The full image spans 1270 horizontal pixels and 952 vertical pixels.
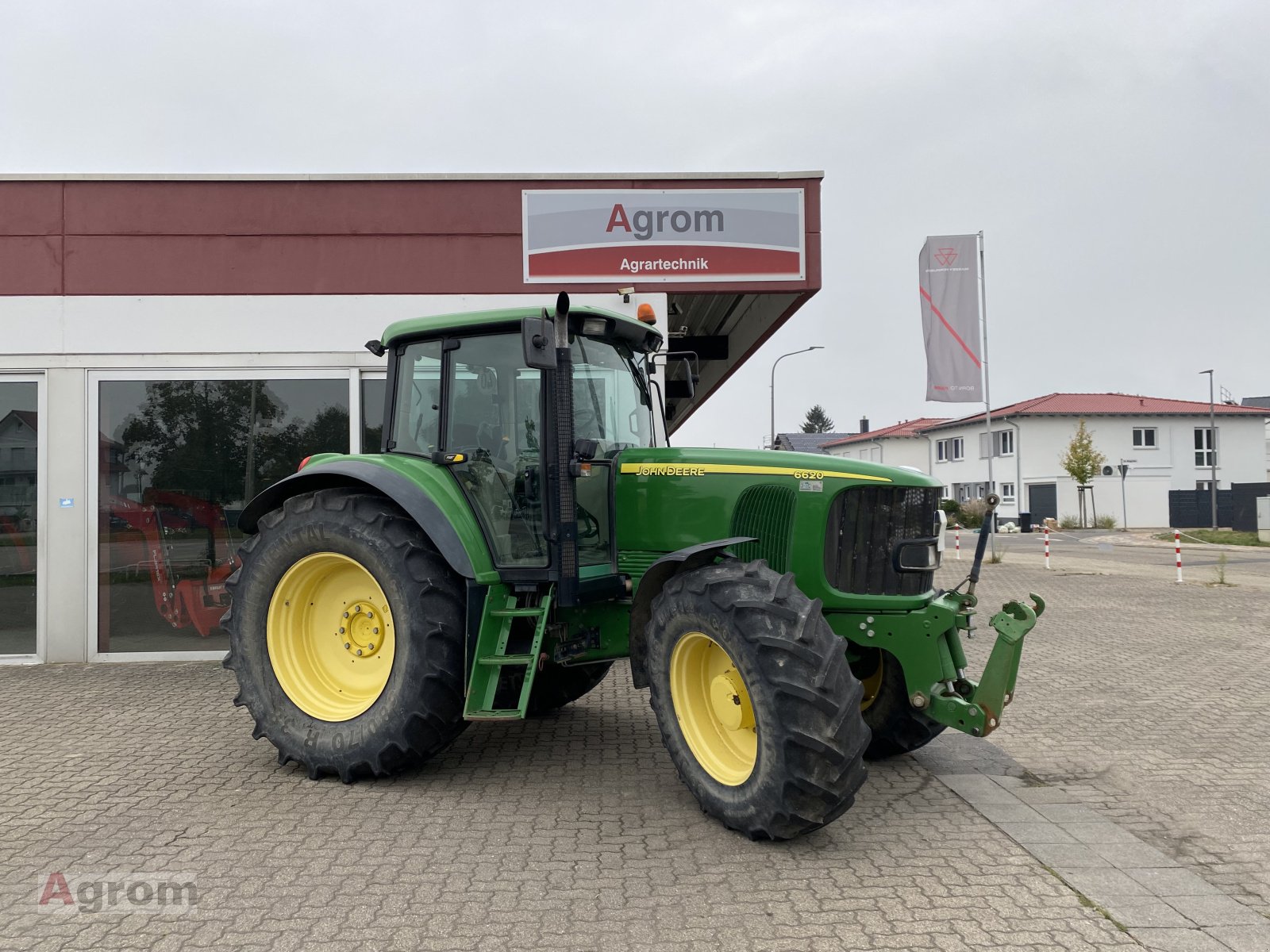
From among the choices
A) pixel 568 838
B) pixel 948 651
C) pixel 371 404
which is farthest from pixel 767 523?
pixel 371 404

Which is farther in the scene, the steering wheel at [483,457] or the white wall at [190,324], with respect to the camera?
the white wall at [190,324]

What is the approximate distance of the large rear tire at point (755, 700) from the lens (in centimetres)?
371

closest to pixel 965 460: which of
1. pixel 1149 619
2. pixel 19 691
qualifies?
pixel 1149 619

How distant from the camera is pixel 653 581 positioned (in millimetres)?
4473

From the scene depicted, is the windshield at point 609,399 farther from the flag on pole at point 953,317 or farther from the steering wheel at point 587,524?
the flag on pole at point 953,317

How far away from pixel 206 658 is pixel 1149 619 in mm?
10480

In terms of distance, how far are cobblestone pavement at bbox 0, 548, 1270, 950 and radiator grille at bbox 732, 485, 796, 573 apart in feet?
4.02

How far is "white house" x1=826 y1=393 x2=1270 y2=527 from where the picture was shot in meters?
44.5

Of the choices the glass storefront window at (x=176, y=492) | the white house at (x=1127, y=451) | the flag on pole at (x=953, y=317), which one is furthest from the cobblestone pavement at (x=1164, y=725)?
the white house at (x=1127, y=451)

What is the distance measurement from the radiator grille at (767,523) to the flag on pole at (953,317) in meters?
14.0

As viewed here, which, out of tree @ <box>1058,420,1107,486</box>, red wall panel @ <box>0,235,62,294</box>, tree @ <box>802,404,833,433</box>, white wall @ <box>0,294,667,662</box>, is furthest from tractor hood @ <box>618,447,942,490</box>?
tree @ <box>802,404,833,433</box>

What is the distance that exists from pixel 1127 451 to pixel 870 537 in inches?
1842

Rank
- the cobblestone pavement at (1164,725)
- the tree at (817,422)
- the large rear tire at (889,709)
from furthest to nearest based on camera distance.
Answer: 1. the tree at (817,422)
2. the large rear tire at (889,709)
3. the cobblestone pavement at (1164,725)

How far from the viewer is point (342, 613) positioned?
17.2ft
